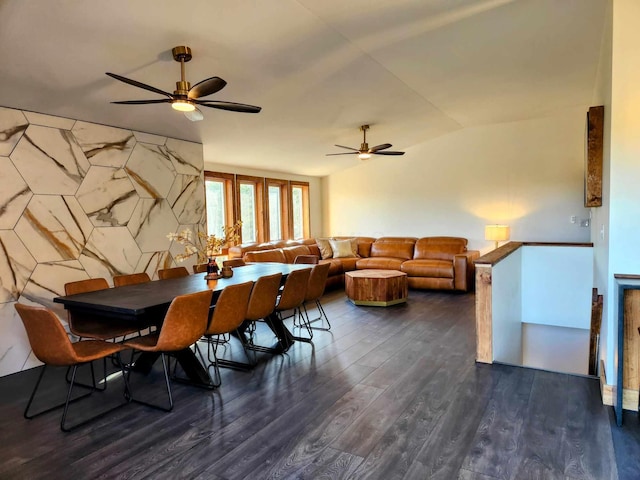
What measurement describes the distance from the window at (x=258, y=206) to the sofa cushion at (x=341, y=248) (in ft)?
2.97

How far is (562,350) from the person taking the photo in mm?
4848

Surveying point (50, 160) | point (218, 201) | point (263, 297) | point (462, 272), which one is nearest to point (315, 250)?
point (218, 201)

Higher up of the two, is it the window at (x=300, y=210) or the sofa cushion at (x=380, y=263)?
the window at (x=300, y=210)

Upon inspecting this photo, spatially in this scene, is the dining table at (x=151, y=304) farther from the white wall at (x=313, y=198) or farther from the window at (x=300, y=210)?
the window at (x=300, y=210)

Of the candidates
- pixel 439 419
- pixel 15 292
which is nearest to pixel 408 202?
pixel 439 419

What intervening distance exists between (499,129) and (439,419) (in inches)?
233

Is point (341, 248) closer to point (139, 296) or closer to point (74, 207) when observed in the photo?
point (74, 207)

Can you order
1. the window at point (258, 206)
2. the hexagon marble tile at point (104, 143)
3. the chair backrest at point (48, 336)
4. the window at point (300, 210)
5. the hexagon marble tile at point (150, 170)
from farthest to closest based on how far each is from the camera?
the window at point (300, 210), the window at point (258, 206), the hexagon marble tile at point (150, 170), the hexagon marble tile at point (104, 143), the chair backrest at point (48, 336)

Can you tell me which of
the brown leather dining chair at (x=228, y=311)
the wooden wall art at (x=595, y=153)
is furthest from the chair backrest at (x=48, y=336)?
the wooden wall art at (x=595, y=153)

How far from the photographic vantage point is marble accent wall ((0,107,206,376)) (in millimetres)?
3525

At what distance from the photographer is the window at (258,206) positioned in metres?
6.54

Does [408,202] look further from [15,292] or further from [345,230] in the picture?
[15,292]

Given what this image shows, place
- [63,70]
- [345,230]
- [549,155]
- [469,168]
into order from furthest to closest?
[345,230]
[469,168]
[549,155]
[63,70]

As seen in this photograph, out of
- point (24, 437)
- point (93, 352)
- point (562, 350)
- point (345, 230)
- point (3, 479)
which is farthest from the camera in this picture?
Answer: point (345, 230)
